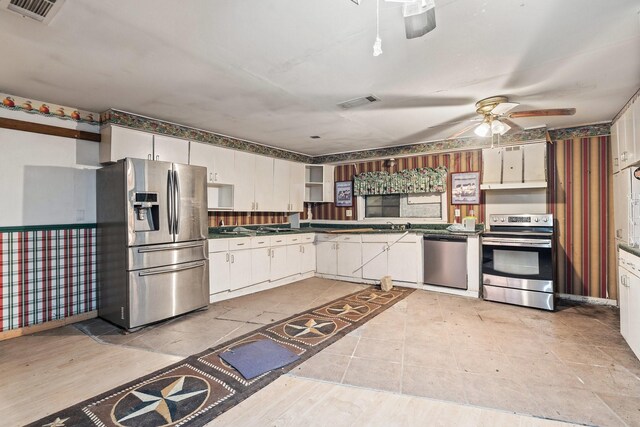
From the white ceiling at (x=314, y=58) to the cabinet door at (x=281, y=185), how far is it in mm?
1793

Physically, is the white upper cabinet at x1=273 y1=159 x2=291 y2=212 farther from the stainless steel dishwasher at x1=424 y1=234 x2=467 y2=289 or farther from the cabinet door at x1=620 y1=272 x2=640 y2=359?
the cabinet door at x1=620 y1=272 x2=640 y2=359

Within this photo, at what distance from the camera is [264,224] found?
5.70m

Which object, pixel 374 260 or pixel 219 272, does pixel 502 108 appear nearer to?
pixel 374 260

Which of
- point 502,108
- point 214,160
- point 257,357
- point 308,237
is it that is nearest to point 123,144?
point 214,160

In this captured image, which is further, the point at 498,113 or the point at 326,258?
the point at 326,258

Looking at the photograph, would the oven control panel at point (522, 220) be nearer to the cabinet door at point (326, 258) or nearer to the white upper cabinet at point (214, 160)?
the cabinet door at point (326, 258)

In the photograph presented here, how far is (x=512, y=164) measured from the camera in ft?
14.9

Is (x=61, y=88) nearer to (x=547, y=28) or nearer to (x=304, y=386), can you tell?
(x=304, y=386)

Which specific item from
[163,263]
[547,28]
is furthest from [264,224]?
[547,28]

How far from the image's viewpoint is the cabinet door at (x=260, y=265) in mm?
4684

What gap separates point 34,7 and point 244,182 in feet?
10.8

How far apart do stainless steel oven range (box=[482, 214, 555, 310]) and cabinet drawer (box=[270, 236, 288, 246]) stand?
3053 mm

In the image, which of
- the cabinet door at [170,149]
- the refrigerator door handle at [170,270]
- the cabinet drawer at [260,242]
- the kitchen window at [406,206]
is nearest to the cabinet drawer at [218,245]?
the refrigerator door handle at [170,270]

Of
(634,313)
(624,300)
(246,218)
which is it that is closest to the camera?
(634,313)
